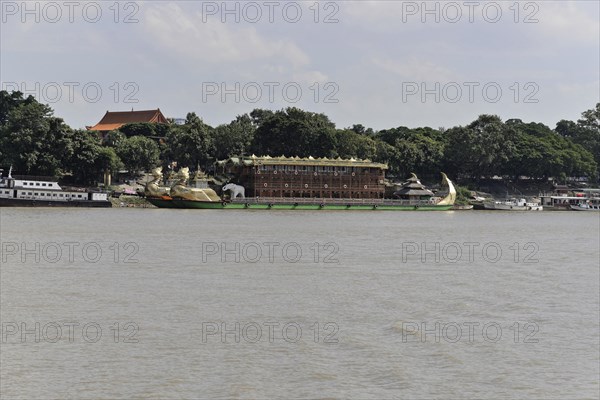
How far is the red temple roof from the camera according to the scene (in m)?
165

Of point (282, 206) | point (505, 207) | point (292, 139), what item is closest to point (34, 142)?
point (282, 206)

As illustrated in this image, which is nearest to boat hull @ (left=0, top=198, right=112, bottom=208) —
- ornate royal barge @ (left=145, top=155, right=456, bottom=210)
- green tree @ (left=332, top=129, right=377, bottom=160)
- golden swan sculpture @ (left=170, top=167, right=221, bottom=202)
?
ornate royal barge @ (left=145, top=155, right=456, bottom=210)

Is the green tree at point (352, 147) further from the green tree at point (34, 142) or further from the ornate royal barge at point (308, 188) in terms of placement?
the green tree at point (34, 142)

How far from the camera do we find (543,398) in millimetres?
18328

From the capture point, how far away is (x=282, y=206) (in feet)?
332

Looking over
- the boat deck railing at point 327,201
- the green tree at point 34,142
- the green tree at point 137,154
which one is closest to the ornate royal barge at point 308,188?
the boat deck railing at point 327,201

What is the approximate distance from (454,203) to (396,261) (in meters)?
76.0

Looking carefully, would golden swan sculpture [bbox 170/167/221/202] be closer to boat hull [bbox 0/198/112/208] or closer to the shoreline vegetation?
boat hull [bbox 0/198/112/208]

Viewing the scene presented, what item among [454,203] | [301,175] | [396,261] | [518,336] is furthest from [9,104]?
[518,336]

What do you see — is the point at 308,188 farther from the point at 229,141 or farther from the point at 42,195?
the point at 42,195

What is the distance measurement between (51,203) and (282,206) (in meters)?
26.8

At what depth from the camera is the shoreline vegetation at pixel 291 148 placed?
98875mm

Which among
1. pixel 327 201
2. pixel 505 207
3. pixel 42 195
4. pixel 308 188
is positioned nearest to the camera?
pixel 42 195

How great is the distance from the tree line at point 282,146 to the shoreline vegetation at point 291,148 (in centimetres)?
14
